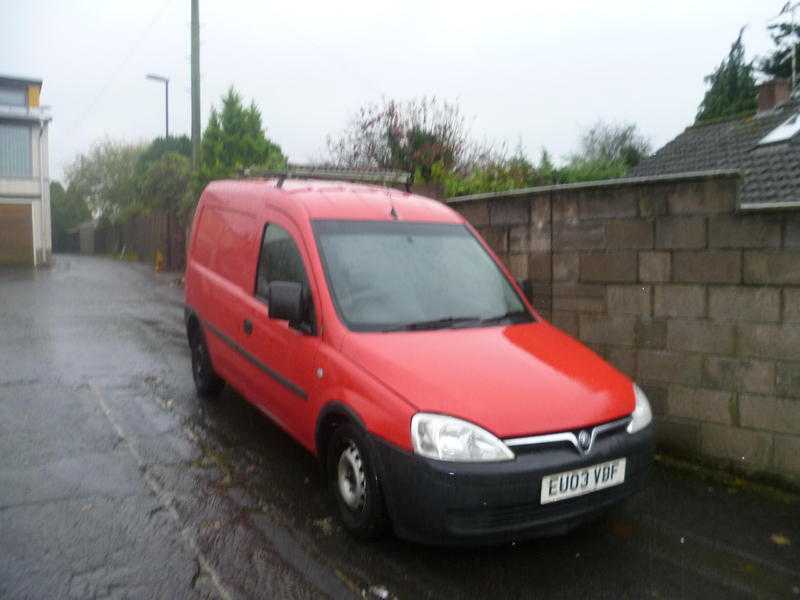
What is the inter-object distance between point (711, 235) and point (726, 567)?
2.36 metres

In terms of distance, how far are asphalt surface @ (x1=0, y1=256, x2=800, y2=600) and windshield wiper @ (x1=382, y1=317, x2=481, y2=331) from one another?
1195 millimetres

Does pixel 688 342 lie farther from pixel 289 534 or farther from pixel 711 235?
pixel 289 534

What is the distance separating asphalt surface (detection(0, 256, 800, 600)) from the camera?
354cm

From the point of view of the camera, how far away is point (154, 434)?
5820 mm

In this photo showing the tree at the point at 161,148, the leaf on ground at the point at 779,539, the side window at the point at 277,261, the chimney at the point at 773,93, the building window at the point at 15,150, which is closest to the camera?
the leaf on ground at the point at 779,539

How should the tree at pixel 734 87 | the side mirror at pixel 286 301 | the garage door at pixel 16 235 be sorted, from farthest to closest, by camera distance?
the garage door at pixel 16 235 < the tree at pixel 734 87 < the side mirror at pixel 286 301

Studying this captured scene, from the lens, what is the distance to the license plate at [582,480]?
350 centimetres

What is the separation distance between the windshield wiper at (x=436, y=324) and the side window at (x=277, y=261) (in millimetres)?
696

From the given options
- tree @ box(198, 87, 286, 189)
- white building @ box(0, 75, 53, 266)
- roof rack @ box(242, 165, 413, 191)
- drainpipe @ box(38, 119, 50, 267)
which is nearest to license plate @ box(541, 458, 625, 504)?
roof rack @ box(242, 165, 413, 191)

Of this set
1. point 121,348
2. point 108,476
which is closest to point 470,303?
point 108,476

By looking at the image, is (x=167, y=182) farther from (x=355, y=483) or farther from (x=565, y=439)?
(x=565, y=439)

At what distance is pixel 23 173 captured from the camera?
104ft

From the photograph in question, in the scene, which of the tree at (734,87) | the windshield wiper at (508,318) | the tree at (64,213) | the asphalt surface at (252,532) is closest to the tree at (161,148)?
the tree at (64,213)

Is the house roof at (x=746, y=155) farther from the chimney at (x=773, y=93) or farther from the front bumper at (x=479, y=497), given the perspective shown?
the front bumper at (x=479, y=497)
